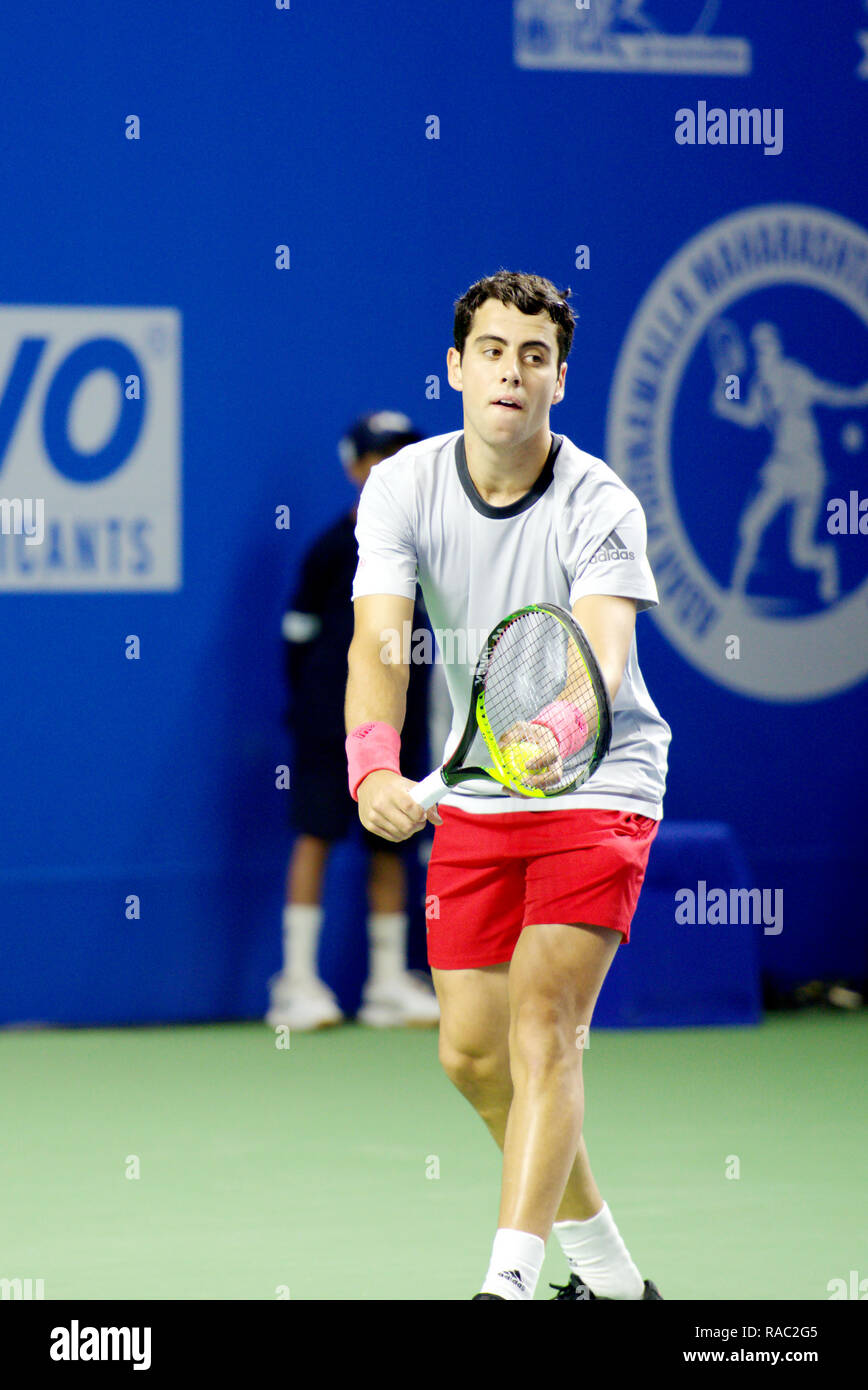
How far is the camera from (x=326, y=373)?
7.50m

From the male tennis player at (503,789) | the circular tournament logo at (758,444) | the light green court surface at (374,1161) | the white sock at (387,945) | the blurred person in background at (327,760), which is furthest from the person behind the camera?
the circular tournament logo at (758,444)

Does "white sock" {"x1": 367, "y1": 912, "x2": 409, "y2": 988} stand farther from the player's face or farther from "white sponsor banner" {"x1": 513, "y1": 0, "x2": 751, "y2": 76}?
the player's face

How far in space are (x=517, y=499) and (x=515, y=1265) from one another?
1.28m

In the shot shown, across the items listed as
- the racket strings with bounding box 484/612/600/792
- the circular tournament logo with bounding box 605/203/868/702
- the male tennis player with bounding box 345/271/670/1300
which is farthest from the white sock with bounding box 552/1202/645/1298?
the circular tournament logo with bounding box 605/203/868/702

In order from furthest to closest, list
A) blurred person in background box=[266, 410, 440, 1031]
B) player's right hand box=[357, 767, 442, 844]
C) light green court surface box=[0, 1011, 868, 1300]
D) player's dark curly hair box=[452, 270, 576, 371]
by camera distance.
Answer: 1. blurred person in background box=[266, 410, 440, 1031]
2. light green court surface box=[0, 1011, 868, 1300]
3. player's dark curly hair box=[452, 270, 576, 371]
4. player's right hand box=[357, 767, 442, 844]

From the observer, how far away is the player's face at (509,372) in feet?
12.0

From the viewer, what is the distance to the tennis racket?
336 cm

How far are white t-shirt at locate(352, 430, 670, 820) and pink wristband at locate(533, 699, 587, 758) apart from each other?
0.33 m

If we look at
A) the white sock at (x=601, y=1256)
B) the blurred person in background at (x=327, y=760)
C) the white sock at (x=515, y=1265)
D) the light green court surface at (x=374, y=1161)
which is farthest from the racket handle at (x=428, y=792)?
the blurred person in background at (x=327, y=760)

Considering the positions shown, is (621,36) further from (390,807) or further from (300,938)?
(390,807)

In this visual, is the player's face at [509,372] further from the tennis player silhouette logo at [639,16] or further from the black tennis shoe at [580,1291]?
the tennis player silhouette logo at [639,16]

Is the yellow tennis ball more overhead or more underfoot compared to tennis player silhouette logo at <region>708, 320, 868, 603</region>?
more underfoot

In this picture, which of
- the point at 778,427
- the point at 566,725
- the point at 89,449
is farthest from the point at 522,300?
the point at 778,427
